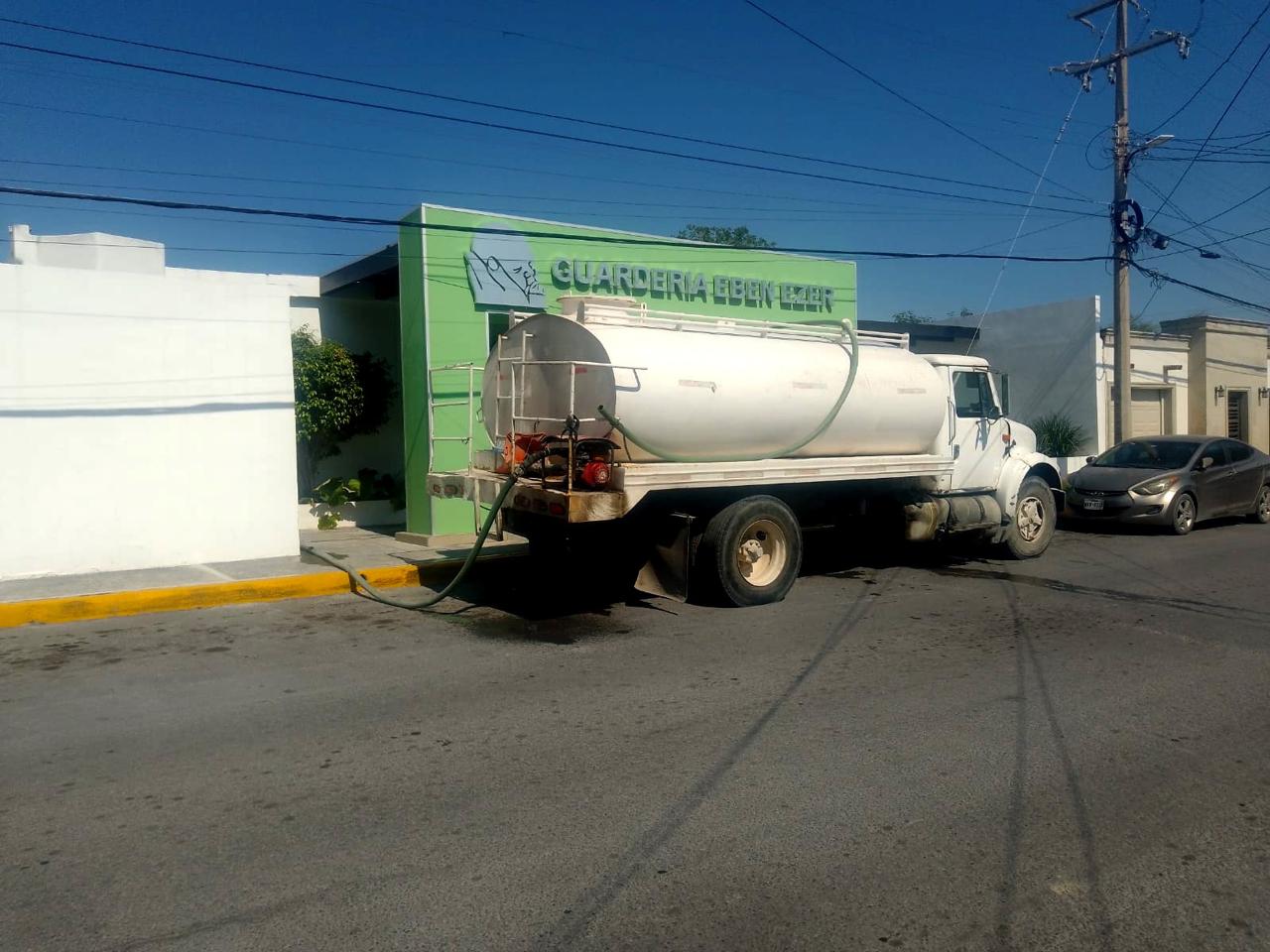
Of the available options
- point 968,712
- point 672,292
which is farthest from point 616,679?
point 672,292

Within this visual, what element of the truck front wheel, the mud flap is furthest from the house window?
the mud flap

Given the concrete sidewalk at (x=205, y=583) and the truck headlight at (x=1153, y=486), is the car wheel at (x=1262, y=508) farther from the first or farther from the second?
the concrete sidewalk at (x=205, y=583)

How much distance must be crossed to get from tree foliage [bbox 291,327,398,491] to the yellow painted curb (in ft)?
16.8

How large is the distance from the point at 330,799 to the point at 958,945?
297 centimetres

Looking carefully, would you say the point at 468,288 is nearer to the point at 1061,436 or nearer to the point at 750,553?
the point at 750,553

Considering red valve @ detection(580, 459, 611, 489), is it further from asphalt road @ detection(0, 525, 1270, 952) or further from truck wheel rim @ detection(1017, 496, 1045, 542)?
truck wheel rim @ detection(1017, 496, 1045, 542)

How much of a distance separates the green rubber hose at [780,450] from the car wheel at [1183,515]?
729 cm

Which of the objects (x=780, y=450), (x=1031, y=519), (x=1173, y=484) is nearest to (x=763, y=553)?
(x=780, y=450)

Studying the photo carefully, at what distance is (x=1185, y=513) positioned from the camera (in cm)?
1543

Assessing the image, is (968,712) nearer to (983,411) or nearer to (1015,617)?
(1015,617)

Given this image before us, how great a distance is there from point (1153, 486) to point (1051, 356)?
425 inches

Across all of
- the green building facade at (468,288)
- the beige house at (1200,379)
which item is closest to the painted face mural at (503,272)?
the green building facade at (468,288)

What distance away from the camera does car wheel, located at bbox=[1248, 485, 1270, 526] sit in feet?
55.7

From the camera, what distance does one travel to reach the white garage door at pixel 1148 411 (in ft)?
84.3
